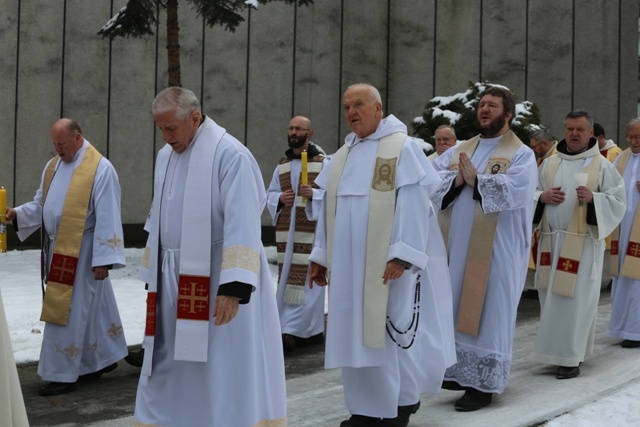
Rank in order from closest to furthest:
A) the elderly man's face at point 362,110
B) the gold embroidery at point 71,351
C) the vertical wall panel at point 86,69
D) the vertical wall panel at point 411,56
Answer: the elderly man's face at point 362,110
the gold embroidery at point 71,351
the vertical wall panel at point 86,69
the vertical wall panel at point 411,56

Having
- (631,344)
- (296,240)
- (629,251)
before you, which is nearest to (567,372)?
(631,344)

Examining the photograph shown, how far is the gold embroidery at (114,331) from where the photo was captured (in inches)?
311

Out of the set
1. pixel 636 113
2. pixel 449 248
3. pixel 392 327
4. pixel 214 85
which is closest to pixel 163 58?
pixel 214 85

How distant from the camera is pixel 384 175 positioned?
241 inches

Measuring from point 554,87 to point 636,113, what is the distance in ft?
5.71

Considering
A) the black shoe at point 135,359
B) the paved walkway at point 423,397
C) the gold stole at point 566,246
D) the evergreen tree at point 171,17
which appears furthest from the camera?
the evergreen tree at point 171,17

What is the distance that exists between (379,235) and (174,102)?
163cm

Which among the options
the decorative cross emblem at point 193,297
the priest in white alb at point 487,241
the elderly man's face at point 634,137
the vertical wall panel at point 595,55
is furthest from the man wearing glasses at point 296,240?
the vertical wall panel at point 595,55

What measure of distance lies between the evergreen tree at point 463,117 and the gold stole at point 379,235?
24.4 ft

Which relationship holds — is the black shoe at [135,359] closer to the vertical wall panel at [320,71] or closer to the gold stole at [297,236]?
the gold stole at [297,236]

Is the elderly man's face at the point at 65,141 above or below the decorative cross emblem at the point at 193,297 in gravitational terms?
above

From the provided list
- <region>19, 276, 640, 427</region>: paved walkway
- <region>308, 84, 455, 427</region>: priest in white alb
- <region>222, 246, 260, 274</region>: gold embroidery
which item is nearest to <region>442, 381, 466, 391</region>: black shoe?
<region>19, 276, 640, 427</region>: paved walkway

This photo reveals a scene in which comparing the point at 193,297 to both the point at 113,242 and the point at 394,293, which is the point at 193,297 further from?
the point at 113,242

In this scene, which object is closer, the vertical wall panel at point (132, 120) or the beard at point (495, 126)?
the beard at point (495, 126)
